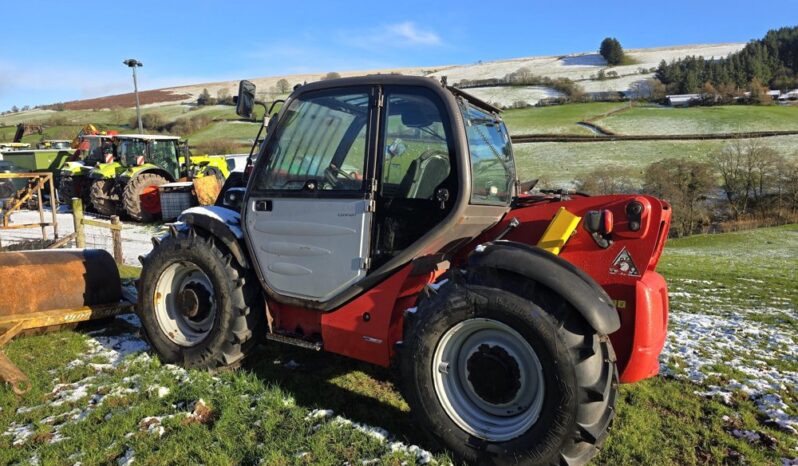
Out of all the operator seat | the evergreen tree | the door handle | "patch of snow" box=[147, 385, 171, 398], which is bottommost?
"patch of snow" box=[147, 385, 171, 398]

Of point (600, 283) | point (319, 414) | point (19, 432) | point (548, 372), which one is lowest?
point (319, 414)

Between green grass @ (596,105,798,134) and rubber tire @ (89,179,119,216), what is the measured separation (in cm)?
4677

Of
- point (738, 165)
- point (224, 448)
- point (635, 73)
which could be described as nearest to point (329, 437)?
point (224, 448)

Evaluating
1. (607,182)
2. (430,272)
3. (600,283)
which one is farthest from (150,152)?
(607,182)

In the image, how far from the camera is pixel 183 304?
4387 millimetres

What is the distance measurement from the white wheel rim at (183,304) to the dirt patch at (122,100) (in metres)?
71.6

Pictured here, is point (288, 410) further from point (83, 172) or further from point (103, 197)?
point (83, 172)

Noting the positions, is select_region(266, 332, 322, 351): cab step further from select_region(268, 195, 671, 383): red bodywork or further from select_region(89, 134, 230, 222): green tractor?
select_region(89, 134, 230, 222): green tractor

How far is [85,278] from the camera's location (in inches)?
210

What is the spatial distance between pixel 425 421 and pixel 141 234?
50.9 ft

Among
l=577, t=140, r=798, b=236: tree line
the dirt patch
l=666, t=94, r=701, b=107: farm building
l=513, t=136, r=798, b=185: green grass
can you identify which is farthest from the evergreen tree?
the dirt patch

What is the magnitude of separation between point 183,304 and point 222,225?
31.6 inches

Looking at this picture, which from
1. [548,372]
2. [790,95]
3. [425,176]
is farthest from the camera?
[790,95]

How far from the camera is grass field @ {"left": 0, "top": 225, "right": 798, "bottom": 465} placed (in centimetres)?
317
